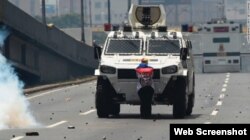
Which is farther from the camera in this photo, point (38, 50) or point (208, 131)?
point (38, 50)

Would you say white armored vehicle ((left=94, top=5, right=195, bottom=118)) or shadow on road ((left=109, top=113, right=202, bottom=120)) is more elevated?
white armored vehicle ((left=94, top=5, right=195, bottom=118))

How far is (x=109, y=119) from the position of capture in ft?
98.3

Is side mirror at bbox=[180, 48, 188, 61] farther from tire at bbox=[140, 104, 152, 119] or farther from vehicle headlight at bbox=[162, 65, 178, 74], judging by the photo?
tire at bbox=[140, 104, 152, 119]

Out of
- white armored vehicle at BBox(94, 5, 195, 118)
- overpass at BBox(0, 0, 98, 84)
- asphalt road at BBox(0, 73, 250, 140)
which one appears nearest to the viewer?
asphalt road at BBox(0, 73, 250, 140)

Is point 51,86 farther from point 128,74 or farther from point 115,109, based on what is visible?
point 128,74

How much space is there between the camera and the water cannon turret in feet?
108

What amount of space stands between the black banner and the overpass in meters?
32.2

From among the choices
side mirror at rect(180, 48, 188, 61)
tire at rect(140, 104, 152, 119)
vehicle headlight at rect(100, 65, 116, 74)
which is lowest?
tire at rect(140, 104, 152, 119)

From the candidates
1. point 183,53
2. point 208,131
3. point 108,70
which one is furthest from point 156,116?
point 208,131

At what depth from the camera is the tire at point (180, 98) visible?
30.0 m

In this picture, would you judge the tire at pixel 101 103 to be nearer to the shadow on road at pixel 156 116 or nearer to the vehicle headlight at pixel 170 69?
the shadow on road at pixel 156 116

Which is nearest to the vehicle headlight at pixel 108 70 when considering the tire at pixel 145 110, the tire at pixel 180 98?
the tire at pixel 145 110

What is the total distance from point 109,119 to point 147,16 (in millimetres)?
4355

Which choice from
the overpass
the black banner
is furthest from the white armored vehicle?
the overpass
